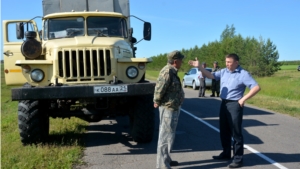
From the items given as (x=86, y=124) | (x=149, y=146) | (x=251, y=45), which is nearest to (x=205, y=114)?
(x=86, y=124)

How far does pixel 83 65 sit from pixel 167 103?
2062 mm

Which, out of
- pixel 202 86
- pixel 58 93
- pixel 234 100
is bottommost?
pixel 202 86

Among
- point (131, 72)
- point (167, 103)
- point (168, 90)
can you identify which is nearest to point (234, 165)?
point (167, 103)

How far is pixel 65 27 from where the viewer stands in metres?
7.78

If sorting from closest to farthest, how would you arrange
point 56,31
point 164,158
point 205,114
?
point 164,158
point 56,31
point 205,114

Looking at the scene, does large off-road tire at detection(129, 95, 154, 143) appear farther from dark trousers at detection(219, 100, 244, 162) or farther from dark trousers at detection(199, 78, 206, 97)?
dark trousers at detection(199, 78, 206, 97)

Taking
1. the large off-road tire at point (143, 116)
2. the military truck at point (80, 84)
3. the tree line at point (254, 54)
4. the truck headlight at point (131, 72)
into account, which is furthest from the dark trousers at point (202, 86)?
the tree line at point (254, 54)

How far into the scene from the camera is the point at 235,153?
557cm

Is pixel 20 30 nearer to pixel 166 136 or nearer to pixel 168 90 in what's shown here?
pixel 168 90

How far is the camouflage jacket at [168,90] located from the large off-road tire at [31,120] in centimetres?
260

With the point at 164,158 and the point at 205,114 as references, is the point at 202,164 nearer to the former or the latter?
the point at 164,158

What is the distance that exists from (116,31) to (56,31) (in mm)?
1367

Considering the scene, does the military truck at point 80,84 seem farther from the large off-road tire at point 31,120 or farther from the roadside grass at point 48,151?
the roadside grass at point 48,151

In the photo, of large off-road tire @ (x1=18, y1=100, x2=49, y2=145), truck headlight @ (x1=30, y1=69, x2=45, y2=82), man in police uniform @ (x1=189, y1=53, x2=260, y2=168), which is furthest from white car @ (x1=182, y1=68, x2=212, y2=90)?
truck headlight @ (x1=30, y1=69, x2=45, y2=82)
